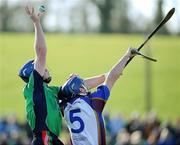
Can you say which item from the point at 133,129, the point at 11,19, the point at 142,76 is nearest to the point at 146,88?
the point at 142,76

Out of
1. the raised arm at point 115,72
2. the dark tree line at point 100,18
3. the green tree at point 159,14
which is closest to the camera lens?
the raised arm at point 115,72

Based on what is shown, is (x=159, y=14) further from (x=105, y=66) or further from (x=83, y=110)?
(x=83, y=110)

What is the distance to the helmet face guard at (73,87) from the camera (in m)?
9.95

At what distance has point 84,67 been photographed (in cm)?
3934

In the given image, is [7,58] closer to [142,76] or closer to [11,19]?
[142,76]

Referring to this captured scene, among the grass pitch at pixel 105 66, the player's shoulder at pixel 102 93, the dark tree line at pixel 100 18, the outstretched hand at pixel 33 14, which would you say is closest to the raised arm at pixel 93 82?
the player's shoulder at pixel 102 93

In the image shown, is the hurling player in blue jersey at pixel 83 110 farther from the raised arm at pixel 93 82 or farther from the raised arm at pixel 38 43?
the raised arm at pixel 93 82

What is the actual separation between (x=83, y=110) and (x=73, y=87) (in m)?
0.33

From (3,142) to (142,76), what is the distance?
16707mm

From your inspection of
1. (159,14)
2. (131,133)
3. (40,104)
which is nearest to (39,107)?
(40,104)

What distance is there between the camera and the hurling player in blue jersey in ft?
32.8

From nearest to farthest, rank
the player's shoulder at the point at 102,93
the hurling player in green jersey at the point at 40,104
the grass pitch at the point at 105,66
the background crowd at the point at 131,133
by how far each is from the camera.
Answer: the hurling player in green jersey at the point at 40,104 → the player's shoulder at the point at 102,93 → the background crowd at the point at 131,133 → the grass pitch at the point at 105,66

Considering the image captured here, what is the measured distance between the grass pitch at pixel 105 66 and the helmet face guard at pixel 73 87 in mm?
21377

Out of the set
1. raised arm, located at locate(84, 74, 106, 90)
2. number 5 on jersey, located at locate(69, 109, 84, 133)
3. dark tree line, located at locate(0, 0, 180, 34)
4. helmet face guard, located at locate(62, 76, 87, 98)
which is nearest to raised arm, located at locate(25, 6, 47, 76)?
helmet face guard, located at locate(62, 76, 87, 98)
